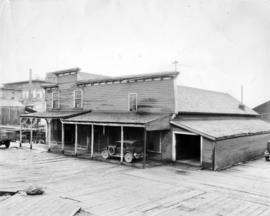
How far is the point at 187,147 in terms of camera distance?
1978 centimetres

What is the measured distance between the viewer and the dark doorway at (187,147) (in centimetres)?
1883

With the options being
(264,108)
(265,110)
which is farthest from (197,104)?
(264,108)

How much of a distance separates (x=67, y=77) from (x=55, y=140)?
599cm

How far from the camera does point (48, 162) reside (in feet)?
58.0

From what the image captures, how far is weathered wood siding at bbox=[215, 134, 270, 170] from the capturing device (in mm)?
16312

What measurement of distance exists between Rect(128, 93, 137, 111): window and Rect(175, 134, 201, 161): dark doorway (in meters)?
3.95

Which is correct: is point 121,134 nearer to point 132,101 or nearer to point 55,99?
point 132,101

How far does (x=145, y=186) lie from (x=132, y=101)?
9407 millimetres

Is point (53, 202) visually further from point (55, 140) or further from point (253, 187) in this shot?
point (55, 140)

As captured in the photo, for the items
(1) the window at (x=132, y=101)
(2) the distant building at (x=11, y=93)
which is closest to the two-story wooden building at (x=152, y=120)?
(1) the window at (x=132, y=101)

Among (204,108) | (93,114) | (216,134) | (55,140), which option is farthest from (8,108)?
(216,134)

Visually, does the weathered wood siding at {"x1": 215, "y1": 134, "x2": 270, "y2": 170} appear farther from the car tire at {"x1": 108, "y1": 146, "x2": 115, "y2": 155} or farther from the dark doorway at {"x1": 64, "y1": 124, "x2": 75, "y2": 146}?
the dark doorway at {"x1": 64, "y1": 124, "x2": 75, "y2": 146}

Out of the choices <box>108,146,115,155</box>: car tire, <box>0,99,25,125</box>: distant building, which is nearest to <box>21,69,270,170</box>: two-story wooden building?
<box>108,146,115,155</box>: car tire

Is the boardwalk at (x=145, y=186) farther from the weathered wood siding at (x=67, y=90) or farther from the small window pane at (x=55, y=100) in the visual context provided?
the small window pane at (x=55, y=100)
